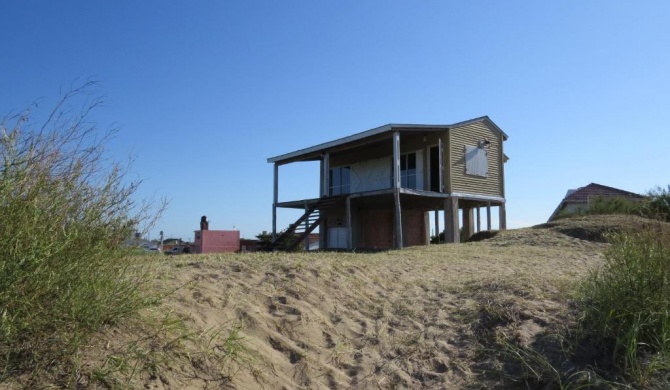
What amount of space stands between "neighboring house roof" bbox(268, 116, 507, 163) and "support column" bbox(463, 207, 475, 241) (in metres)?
3.51

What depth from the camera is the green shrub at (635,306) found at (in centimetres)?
381

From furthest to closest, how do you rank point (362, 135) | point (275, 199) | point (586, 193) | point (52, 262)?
point (586, 193)
point (275, 199)
point (362, 135)
point (52, 262)

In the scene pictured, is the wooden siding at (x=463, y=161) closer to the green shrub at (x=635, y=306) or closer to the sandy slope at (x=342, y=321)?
the sandy slope at (x=342, y=321)

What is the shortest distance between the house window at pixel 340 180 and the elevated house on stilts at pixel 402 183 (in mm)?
45

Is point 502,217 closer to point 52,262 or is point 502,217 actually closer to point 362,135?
point 362,135

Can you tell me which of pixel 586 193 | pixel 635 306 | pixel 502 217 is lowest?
pixel 635 306

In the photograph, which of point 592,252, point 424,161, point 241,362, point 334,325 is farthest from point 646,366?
point 424,161

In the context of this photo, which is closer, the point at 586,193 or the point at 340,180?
the point at 340,180

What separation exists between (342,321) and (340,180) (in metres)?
17.7

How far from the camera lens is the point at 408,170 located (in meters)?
19.8

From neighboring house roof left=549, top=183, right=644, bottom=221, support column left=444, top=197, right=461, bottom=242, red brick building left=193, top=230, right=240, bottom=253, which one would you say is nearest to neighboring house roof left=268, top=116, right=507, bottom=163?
support column left=444, top=197, right=461, bottom=242

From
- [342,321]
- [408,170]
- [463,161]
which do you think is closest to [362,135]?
[408,170]

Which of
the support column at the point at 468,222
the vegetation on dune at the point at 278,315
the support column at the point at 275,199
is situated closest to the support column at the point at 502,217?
the support column at the point at 468,222

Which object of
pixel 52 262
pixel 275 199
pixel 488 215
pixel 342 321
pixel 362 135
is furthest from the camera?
pixel 275 199
